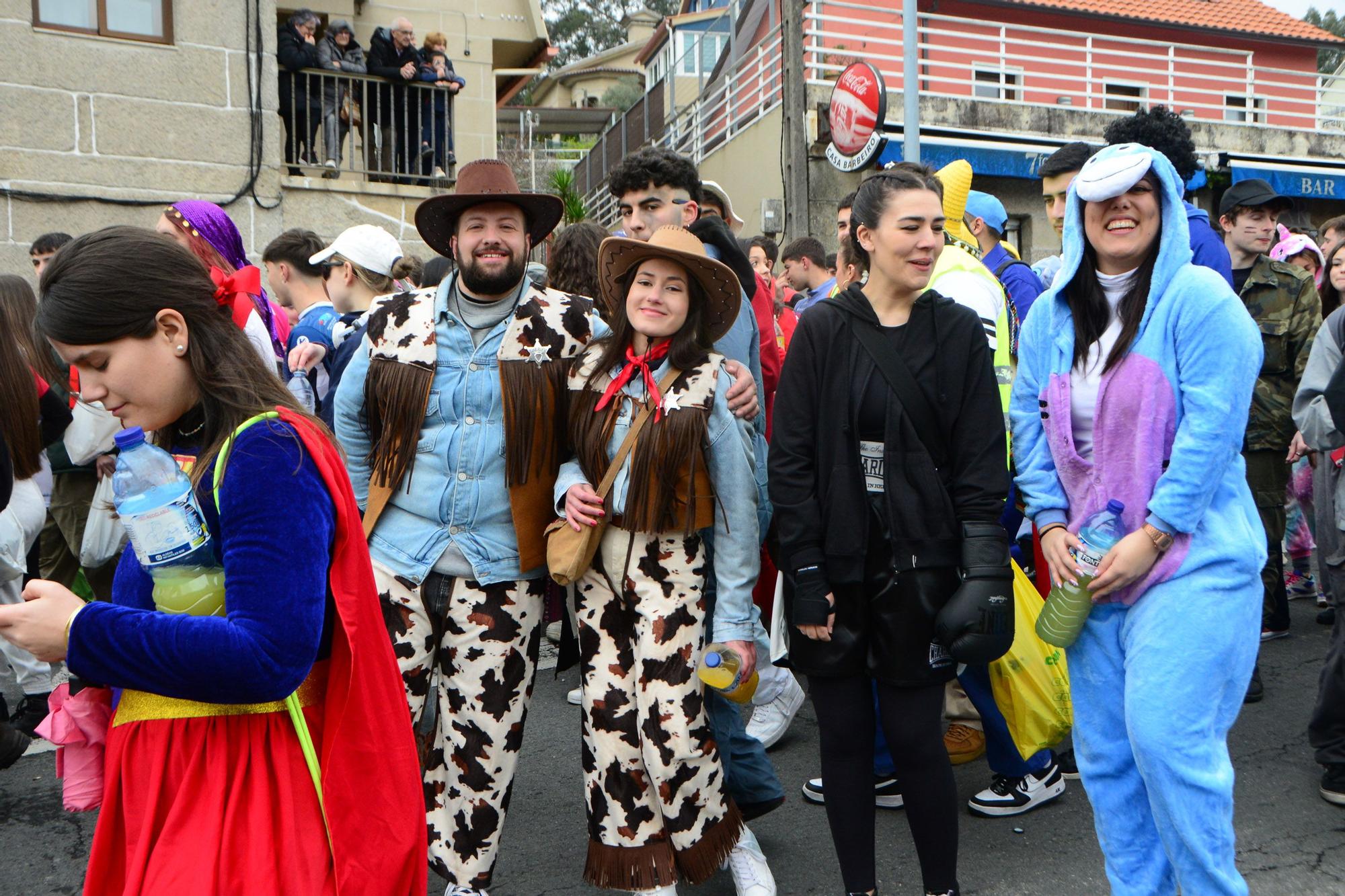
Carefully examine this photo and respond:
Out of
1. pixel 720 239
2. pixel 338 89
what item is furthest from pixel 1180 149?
pixel 338 89

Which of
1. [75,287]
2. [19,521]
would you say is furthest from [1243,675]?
[19,521]

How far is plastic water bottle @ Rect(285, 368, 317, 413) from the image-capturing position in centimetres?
480

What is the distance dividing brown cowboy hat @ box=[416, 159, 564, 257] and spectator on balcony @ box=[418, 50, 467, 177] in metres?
6.95

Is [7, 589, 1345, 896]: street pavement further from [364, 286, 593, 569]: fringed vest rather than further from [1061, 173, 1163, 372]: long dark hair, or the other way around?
[1061, 173, 1163, 372]: long dark hair

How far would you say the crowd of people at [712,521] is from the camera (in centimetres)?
191

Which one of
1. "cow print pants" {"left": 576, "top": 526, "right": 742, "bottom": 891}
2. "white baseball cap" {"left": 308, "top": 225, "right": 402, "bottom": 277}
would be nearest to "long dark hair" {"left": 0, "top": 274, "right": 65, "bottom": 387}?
"white baseball cap" {"left": 308, "top": 225, "right": 402, "bottom": 277}

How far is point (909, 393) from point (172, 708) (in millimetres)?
2023

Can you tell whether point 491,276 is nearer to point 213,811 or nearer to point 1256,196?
point 213,811

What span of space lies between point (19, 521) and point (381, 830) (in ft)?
11.1

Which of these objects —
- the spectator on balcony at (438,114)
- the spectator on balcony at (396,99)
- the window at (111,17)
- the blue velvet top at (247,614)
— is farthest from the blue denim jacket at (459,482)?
the spectator on balcony at (438,114)

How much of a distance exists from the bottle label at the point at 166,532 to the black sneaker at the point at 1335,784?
4.02m

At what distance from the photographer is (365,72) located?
10117 mm

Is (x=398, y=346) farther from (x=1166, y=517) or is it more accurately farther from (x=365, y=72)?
(x=365, y=72)

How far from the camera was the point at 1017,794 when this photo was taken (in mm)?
4102
